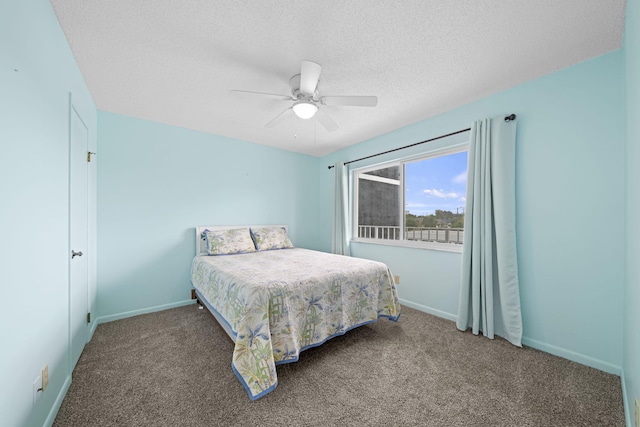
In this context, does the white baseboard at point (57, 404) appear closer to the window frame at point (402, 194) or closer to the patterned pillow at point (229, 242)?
the patterned pillow at point (229, 242)

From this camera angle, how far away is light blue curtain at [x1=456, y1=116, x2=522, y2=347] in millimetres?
2227

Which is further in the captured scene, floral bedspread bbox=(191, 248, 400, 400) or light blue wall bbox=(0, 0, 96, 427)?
floral bedspread bbox=(191, 248, 400, 400)

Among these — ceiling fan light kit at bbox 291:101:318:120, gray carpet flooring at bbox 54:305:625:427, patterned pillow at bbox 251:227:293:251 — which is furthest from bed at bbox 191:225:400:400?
ceiling fan light kit at bbox 291:101:318:120

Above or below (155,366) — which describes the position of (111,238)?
above

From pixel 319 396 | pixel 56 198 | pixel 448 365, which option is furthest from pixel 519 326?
pixel 56 198

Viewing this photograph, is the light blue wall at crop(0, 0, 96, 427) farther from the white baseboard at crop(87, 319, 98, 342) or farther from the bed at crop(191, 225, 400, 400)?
the bed at crop(191, 225, 400, 400)

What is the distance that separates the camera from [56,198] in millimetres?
1498

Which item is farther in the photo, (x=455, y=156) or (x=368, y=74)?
(x=455, y=156)

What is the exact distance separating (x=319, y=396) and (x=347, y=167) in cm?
326

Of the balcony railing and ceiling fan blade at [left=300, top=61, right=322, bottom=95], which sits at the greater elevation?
ceiling fan blade at [left=300, top=61, right=322, bottom=95]

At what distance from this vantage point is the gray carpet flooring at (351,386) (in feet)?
4.69

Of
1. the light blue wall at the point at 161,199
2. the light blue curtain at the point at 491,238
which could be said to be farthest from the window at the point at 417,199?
the light blue wall at the point at 161,199

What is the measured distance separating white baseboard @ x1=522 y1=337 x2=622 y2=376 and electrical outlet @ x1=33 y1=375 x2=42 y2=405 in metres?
3.38

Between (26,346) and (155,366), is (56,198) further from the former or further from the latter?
(155,366)
